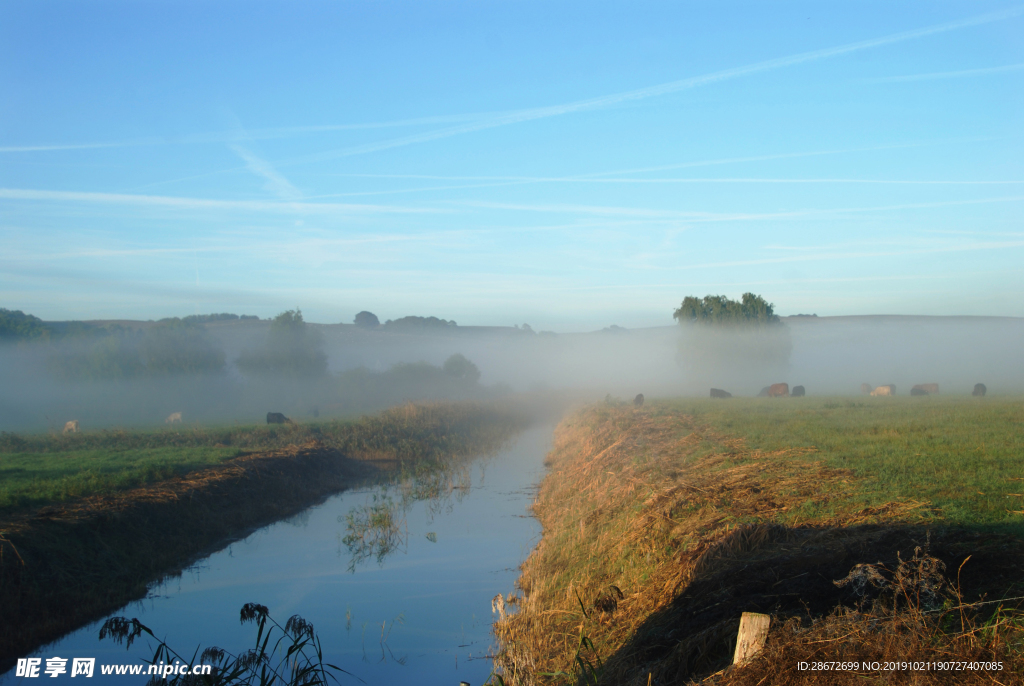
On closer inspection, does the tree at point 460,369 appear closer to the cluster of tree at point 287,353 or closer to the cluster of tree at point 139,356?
the cluster of tree at point 287,353

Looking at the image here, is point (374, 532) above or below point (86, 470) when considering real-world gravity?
below

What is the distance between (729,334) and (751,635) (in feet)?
236

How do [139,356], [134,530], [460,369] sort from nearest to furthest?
[134,530] → [139,356] → [460,369]

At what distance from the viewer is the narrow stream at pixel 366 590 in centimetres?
777

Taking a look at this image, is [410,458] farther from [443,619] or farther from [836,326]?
[836,326]

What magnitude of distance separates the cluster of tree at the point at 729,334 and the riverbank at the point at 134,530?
55.2m

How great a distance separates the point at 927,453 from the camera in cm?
1010

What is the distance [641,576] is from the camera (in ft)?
24.0

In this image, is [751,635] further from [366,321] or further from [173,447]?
[366,321]

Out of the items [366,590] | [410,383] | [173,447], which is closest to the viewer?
[366,590]

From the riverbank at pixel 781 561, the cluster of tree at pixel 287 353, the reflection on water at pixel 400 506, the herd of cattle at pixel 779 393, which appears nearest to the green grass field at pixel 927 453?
the riverbank at pixel 781 561

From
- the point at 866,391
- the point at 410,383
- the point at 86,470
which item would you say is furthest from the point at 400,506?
the point at 410,383

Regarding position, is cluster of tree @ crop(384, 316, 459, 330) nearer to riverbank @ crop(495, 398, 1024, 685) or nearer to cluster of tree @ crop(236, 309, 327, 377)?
cluster of tree @ crop(236, 309, 327, 377)

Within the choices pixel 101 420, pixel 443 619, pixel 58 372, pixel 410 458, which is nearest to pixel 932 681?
pixel 443 619
